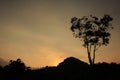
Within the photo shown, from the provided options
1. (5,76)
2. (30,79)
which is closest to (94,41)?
(30,79)

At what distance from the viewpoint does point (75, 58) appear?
86438 millimetres

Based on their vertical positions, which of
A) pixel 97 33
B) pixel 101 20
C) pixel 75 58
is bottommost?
pixel 75 58

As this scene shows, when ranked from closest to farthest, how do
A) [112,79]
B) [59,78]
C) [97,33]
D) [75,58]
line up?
[112,79] < [59,78] < [97,33] < [75,58]

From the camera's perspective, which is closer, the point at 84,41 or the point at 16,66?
the point at 16,66

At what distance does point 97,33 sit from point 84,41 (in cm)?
558

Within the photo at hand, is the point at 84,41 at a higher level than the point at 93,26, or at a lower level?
lower

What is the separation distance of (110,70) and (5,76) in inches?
1194

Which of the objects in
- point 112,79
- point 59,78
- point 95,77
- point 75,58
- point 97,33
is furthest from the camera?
point 75,58

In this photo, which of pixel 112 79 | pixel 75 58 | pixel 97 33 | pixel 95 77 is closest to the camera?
pixel 112 79

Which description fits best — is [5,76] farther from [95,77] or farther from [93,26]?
[93,26]

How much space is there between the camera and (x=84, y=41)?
7438 cm

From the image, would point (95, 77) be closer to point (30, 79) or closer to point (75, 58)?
point (30, 79)

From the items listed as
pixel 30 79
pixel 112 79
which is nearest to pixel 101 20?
pixel 112 79

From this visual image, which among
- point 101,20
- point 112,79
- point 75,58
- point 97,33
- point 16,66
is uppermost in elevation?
point 101,20
